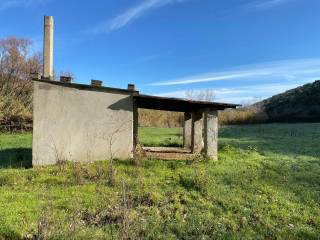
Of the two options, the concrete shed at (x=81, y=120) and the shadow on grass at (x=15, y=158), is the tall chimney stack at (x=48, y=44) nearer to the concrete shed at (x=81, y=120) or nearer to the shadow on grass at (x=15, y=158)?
the concrete shed at (x=81, y=120)

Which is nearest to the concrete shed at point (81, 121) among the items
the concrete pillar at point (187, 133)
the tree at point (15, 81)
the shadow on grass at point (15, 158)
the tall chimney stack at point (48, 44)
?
the shadow on grass at point (15, 158)

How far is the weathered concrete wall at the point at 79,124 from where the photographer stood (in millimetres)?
10688

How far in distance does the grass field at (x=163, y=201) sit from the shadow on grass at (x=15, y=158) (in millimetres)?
127

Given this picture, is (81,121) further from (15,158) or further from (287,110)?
(287,110)

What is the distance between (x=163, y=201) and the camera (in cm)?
765

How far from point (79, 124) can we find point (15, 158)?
3151mm

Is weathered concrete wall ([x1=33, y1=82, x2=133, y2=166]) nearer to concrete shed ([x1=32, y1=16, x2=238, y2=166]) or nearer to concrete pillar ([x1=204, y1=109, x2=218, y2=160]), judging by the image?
concrete shed ([x1=32, y1=16, x2=238, y2=166])

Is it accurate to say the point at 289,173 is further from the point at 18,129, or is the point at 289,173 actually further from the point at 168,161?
the point at 18,129

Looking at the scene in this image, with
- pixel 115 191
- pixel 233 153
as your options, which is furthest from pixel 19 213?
pixel 233 153

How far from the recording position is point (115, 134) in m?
11.2

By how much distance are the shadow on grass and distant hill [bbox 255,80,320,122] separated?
109 ft

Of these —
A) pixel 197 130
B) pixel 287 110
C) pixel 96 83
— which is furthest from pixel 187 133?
pixel 287 110

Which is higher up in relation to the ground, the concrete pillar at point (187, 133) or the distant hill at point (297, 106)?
the distant hill at point (297, 106)

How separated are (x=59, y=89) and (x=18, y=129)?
16.0 m
